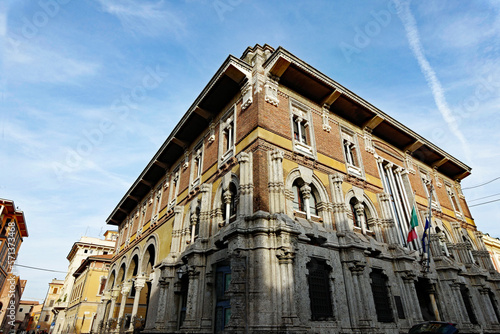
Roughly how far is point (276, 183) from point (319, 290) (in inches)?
156

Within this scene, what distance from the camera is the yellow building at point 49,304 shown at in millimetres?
61156

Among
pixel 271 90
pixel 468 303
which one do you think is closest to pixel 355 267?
pixel 271 90

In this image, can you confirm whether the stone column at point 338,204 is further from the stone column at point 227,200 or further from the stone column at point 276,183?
the stone column at point 227,200

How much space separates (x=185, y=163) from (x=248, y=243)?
973 centimetres

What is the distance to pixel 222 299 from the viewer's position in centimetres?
1074

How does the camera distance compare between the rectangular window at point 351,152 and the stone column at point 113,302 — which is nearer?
the rectangular window at point 351,152

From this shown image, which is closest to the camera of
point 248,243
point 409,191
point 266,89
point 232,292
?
point 232,292

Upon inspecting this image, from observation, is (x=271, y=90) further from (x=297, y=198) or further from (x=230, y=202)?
(x=230, y=202)

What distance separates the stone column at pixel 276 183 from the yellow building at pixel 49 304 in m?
70.2

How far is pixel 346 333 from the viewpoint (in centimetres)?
939

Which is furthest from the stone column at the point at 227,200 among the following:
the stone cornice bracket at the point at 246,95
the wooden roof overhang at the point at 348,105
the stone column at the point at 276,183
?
the wooden roof overhang at the point at 348,105

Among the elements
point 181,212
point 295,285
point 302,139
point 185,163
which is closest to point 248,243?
point 295,285

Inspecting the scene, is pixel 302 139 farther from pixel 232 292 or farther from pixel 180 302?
pixel 180 302

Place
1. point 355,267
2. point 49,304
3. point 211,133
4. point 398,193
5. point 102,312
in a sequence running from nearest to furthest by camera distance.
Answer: point 355,267 → point 211,133 → point 398,193 → point 102,312 → point 49,304
